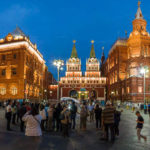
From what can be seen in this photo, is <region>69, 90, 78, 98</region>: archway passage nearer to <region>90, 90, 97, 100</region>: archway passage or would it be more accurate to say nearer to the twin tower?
<region>90, 90, 97, 100</region>: archway passage

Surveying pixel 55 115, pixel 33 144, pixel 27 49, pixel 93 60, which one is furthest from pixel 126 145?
pixel 93 60

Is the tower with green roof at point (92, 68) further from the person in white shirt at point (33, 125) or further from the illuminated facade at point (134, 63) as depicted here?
the person in white shirt at point (33, 125)

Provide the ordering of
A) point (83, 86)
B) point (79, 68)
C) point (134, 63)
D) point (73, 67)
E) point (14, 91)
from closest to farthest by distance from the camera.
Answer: point (14, 91)
point (134, 63)
point (83, 86)
point (79, 68)
point (73, 67)

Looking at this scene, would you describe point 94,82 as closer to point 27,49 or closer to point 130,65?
point 130,65

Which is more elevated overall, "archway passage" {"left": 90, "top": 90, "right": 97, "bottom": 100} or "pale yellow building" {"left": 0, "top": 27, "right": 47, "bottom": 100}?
"pale yellow building" {"left": 0, "top": 27, "right": 47, "bottom": 100}

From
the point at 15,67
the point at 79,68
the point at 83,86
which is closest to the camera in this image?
the point at 15,67

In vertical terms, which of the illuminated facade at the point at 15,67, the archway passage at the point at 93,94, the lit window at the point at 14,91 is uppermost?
the illuminated facade at the point at 15,67

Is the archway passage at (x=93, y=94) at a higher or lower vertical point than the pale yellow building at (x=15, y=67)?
lower

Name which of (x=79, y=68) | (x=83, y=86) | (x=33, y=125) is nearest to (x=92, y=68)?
(x=79, y=68)

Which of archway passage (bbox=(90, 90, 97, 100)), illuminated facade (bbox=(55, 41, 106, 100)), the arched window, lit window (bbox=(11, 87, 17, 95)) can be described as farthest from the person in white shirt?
archway passage (bbox=(90, 90, 97, 100))

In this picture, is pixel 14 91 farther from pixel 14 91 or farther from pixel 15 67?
pixel 15 67

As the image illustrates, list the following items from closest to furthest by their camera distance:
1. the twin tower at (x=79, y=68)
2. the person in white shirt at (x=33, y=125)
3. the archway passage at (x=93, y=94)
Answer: the person in white shirt at (x=33, y=125)
the archway passage at (x=93, y=94)
the twin tower at (x=79, y=68)

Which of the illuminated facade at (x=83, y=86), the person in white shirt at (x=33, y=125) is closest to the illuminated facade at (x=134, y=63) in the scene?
the illuminated facade at (x=83, y=86)

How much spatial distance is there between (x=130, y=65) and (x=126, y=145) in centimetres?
5347
